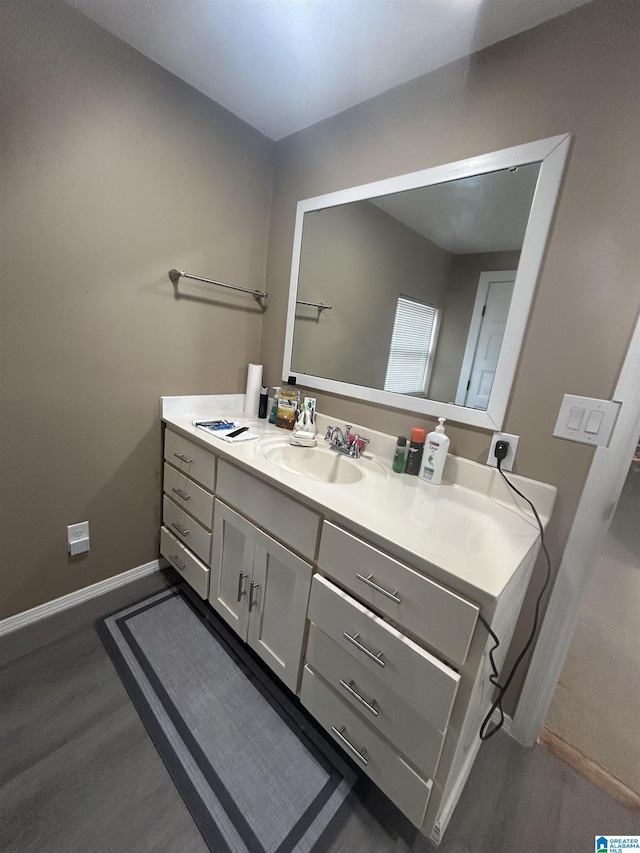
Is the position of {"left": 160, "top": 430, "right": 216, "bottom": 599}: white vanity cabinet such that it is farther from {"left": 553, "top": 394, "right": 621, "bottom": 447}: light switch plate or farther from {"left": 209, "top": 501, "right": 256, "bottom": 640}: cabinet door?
{"left": 553, "top": 394, "right": 621, "bottom": 447}: light switch plate

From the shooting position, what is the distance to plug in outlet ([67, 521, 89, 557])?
57.7 inches

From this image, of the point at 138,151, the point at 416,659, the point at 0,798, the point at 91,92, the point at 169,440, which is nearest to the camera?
the point at 416,659

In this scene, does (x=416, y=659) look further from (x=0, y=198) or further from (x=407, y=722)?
(x=0, y=198)

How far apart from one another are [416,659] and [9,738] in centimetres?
128

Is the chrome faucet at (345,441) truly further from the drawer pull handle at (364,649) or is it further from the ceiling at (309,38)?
the ceiling at (309,38)

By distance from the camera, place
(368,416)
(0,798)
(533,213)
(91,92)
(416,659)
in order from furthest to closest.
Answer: (368,416), (91,92), (533,213), (0,798), (416,659)

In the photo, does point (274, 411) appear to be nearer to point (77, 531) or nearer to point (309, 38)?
point (77, 531)

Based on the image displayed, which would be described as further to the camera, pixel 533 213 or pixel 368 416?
pixel 368 416

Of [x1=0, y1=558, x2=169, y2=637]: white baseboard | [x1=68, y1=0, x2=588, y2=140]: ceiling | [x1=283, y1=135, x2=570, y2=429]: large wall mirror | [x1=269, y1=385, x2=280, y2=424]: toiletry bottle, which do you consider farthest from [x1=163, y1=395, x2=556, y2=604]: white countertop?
[x1=68, y1=0, x2=588, y2=140]: ceiling

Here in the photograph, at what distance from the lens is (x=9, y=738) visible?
40.6 inches

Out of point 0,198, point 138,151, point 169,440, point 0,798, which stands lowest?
point 0,798

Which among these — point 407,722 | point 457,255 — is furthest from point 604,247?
point 407,722

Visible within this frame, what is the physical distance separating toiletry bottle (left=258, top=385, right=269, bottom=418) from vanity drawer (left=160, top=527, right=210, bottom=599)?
0.76m

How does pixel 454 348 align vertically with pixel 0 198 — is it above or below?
below
